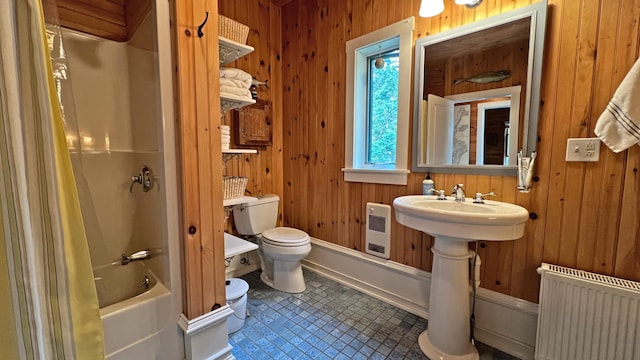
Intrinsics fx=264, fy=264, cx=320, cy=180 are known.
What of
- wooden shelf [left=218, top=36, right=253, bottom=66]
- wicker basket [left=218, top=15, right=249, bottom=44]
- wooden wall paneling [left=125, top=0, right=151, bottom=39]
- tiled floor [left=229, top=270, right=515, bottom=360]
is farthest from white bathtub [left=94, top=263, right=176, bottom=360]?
wicker basket [left=218, top=15, right=249, bottom=44]

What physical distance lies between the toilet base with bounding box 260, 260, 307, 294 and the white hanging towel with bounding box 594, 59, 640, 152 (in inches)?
75.9

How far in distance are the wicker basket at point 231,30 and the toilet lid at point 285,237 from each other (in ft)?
4.63

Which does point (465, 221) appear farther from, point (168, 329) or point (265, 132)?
point (265, 132)

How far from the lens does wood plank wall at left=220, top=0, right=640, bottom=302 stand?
3.91 ft

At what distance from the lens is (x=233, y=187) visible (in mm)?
1921

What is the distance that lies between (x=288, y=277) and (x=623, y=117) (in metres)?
2.09

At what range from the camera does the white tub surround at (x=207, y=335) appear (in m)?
1.05

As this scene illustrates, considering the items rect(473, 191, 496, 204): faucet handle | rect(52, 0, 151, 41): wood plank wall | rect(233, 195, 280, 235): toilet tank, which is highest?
rect(52, 0, 151, 41): wood plank wall

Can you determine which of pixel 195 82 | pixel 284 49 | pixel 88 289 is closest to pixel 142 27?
pixel 195 82

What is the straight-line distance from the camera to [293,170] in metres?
2.63

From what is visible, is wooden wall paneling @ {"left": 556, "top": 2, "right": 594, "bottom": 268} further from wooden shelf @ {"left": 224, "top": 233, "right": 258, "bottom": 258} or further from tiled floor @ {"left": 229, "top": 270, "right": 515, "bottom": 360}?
wooden shelf @ {"left": 224, "top": 233, "right": 258, "bottom": 258}

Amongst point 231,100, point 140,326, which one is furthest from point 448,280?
point 231,100

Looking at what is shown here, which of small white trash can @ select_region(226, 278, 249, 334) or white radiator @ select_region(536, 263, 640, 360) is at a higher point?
white radiator @ select_region(536, 263, 640, 360)

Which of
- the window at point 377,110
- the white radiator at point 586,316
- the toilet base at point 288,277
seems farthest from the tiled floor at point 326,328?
the window at point 377,110
